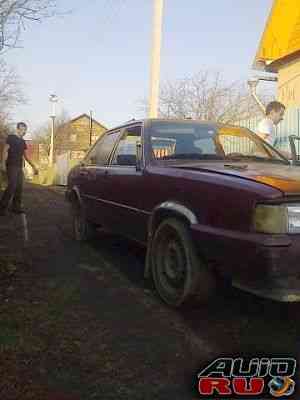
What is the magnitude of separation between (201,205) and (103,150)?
8.77 ft

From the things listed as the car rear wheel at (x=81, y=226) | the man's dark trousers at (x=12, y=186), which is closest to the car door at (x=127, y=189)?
the car rear wheel at (x=81, y=226)

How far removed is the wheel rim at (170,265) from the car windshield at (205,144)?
2.74 ft

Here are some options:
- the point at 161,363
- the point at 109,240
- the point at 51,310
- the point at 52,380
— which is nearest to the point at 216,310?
the point at 161,363

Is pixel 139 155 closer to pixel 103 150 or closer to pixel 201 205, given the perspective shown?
pixel 201 205

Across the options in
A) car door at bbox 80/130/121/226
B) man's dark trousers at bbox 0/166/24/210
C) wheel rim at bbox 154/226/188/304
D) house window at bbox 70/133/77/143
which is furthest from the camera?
house window at bbox 70/133/77/143

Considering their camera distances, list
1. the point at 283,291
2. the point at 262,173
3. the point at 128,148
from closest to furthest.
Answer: the point at 283,291, the point at 262,173, the point at 128,148

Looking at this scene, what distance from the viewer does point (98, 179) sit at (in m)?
5.22

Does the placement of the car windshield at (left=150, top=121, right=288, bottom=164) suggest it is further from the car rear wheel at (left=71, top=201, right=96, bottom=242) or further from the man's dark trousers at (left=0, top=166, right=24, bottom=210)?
the man's dark trousers at (left=0, top=166, right=24, bottom=210)

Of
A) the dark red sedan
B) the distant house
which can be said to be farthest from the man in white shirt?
the distant house

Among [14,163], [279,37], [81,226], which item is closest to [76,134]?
[279,37]

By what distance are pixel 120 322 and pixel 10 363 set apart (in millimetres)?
896

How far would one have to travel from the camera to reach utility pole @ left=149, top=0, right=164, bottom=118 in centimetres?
993

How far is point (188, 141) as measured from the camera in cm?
423

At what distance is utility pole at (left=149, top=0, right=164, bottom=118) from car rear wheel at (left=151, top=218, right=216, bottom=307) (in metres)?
6.73
